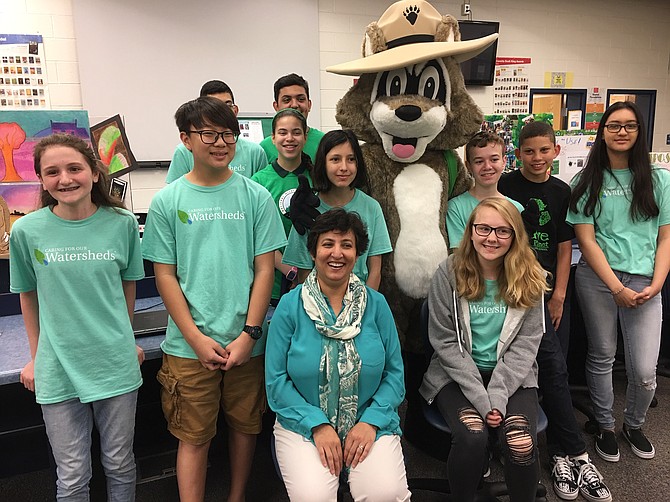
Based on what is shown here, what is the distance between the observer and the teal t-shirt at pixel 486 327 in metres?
1.70

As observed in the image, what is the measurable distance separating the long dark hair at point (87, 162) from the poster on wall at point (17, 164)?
679 mm

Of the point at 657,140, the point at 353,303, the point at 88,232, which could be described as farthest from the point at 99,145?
the point at 657,140

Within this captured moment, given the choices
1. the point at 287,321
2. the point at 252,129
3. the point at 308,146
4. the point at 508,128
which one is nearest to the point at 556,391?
the point at 287,321

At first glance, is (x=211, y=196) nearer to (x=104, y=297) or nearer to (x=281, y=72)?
(x=104, y=297)

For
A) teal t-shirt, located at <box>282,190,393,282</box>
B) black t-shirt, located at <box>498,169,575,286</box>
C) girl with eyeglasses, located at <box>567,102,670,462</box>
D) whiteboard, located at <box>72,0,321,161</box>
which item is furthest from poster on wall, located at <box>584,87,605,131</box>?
teal t-shirt, located at <box>282,190,393,282</box>

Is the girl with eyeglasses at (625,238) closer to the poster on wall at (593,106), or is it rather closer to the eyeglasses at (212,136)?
the eyeglasses at (212,136)

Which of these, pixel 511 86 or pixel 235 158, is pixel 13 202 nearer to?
pixel 235 158

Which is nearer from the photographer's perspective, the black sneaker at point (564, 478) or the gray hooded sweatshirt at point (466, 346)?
the gray hooded sweatshirt at point (466, 346)

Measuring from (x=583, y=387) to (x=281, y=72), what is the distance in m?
3.00

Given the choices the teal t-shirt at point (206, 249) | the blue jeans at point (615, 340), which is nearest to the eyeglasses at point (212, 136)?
the teal t-shirt at point (206, 249)

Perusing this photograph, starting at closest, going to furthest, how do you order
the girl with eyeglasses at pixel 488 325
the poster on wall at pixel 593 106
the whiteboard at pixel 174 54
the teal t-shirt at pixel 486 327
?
the girl with eyeglasses at pixel 488 325, the teal t-shirt at pixel 486 327, the whiteboard at pixel 174 54, the poster on wall at pixel 593 106

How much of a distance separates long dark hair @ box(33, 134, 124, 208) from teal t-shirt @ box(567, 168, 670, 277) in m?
1.78

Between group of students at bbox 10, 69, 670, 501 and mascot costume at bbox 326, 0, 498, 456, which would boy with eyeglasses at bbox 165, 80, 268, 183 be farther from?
mascot costume at bbox 326, 0, 498, 456

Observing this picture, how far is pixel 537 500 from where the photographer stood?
69.4 inches
